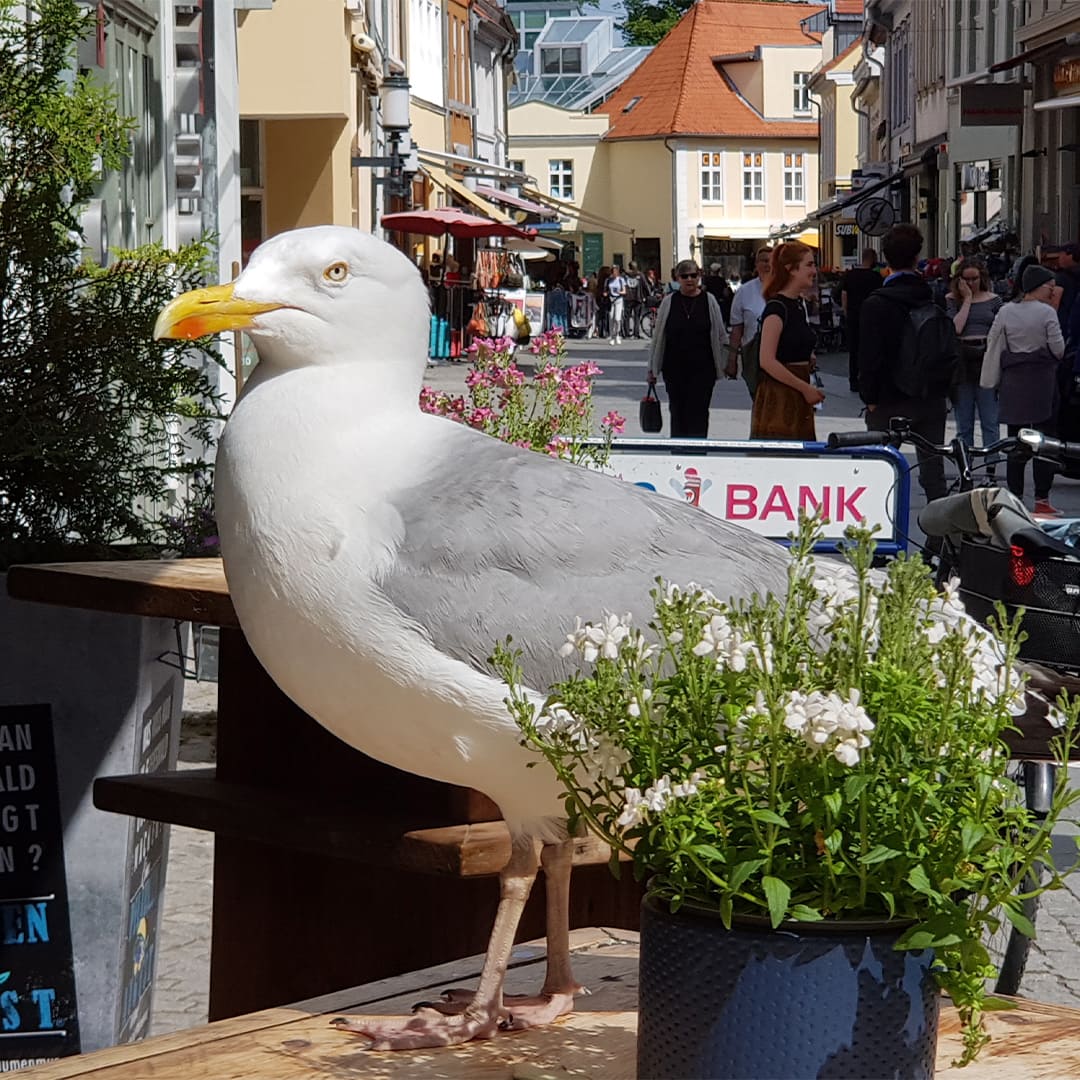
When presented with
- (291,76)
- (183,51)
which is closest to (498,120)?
(291,76)

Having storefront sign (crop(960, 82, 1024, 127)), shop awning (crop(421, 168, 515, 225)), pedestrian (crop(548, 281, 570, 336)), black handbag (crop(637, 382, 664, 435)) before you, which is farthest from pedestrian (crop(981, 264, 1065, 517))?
pedestrian (crop(548, 281, 570, 336))

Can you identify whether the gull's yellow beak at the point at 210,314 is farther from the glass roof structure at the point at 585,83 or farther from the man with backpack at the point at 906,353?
the glass roof structure at the point at 585,83

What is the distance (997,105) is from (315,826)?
→ 27868mm

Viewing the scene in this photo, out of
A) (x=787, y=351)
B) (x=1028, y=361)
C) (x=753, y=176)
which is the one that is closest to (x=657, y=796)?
(x=787, y=351)

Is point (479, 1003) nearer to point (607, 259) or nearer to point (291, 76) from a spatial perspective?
point (291, 76)

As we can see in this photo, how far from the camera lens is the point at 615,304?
44625mm

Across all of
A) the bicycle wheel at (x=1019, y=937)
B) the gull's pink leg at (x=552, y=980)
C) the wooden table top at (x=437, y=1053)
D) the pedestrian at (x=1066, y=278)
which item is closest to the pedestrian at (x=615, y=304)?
the pedestrian at (x=1066, y=278)

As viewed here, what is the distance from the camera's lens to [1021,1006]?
241 cm

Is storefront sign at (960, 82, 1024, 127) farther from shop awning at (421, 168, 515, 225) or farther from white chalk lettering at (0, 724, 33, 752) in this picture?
white chalk lettering at (0, 724, 33, 752)

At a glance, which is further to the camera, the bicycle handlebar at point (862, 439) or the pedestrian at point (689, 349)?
the pedestrian at point (689, 349)

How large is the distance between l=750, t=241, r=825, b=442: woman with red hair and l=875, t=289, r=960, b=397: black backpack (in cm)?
48

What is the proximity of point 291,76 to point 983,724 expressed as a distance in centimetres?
1620

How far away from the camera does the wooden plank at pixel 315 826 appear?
317 cm

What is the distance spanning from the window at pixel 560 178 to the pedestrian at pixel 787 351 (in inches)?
2518
